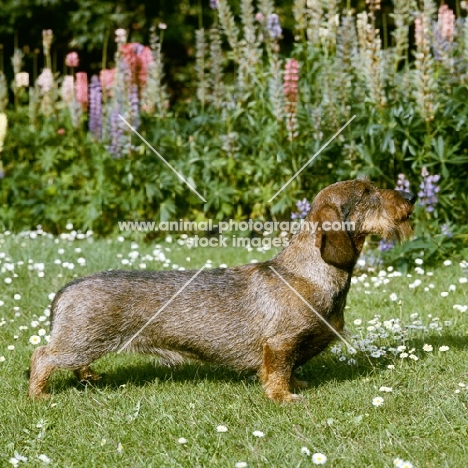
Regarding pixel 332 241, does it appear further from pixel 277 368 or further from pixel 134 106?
pixel 134 106

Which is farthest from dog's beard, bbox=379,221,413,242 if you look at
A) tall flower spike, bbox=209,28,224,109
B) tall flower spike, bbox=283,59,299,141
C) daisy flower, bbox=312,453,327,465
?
tall flower spike, bbox=209,28,224,109

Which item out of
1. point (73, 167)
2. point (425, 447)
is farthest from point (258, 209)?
point (425, 447)

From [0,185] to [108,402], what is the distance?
6.21 meters

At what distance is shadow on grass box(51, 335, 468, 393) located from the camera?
16.5 ft

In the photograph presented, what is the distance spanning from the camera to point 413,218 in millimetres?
7836

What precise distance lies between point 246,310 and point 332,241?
73cm

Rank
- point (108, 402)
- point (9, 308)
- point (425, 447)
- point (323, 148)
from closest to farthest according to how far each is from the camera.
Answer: point (425, 447) < point (108, 402) < point (9, 308) < point (323, 148)

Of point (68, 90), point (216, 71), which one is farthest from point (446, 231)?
point (68, 90)

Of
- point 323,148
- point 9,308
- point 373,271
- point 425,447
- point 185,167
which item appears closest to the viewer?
point 425,447

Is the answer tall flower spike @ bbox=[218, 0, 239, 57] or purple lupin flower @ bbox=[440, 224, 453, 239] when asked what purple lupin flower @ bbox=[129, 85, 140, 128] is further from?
purple lupin flower @ bbox=[440, 224, 453, 239]

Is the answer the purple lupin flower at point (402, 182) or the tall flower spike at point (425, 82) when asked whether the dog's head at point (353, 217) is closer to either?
the purple lupin flower at point (402, 182)

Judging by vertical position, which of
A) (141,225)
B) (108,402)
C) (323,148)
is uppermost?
(323,148)

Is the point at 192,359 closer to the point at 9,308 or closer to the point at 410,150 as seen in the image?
the point at 9,308

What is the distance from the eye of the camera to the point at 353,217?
4.74 metres
